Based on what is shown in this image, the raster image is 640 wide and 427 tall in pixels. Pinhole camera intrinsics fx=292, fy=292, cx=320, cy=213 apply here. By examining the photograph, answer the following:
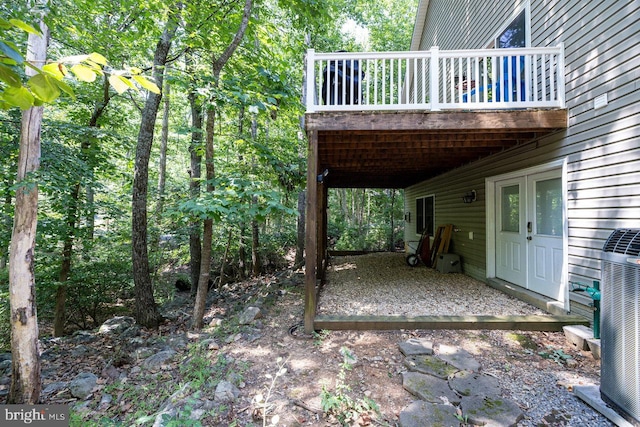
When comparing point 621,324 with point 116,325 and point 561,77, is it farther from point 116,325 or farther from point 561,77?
point 116,325

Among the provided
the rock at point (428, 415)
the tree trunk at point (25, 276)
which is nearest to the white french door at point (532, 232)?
the rock at point (428, 415)

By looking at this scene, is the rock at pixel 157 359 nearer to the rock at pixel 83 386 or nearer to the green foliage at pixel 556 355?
the rock at pixel 83 386

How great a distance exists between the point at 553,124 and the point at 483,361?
309 centimetres

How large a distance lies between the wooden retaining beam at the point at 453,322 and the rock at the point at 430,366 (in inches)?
26.0

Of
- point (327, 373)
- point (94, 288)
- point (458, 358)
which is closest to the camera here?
point (327, 373)

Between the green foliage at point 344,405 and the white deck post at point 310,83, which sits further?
the white deck post at point 310,83

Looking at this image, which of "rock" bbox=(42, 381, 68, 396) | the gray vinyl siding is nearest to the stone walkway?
the gray vinyl siding

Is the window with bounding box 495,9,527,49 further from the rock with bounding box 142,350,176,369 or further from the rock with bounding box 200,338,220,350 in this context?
the rock with bounding box 142,350,176,369

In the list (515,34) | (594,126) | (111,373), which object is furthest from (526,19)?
(111,373)

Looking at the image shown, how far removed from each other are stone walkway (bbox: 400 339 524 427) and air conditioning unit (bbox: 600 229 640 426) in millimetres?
697

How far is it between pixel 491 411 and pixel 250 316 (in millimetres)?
3194

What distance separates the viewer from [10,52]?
822 mm

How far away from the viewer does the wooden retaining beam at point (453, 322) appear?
3.58 metres

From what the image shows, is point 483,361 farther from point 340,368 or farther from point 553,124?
point 553,124
